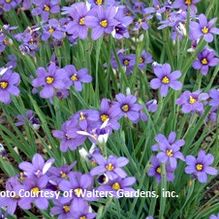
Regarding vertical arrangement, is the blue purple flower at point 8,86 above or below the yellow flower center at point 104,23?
below

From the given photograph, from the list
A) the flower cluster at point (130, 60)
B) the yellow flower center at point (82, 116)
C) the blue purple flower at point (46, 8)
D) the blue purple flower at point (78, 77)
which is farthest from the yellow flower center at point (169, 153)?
the blue purple flower at point (46, 8)

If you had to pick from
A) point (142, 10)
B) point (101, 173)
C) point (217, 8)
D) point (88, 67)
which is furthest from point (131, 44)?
point (101, 173)

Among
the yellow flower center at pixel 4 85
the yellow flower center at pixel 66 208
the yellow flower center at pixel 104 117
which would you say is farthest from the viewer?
the yellow flower center at pixel 4 85

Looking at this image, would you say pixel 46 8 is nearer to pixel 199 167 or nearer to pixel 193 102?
pixel 193 102

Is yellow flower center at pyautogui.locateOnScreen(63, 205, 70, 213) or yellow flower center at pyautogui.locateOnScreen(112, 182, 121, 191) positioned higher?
yellow flower center at pyautogui.locateOnScreen(112, 182, 121, 191)

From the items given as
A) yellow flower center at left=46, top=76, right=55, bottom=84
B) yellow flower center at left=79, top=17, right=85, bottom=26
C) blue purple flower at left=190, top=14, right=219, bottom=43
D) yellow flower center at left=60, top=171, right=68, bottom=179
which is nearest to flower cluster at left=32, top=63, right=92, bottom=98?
yellow flower center at left=46, top=76, right=55, bottom=84

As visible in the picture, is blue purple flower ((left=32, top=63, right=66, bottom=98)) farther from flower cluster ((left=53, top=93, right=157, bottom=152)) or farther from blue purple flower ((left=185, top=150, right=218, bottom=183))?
blue purple flower ((left=185, top=150, right=218, bottom=183))

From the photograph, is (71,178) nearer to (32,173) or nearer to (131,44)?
(32,173)

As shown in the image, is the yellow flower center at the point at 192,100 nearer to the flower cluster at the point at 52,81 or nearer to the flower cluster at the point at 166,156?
the flower cluster at the point at 166,156

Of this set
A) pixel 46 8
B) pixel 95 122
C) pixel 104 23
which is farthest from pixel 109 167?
pixel 46 8
